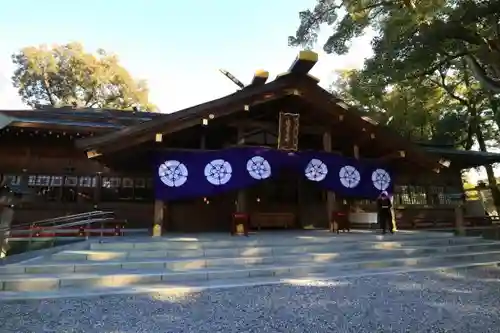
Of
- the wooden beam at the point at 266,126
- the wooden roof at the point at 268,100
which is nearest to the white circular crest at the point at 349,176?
the wooden roof at the point at 268,100

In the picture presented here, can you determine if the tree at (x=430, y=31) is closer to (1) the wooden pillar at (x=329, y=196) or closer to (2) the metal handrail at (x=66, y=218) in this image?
(1) the wooden pillar at (x=329, y=196)

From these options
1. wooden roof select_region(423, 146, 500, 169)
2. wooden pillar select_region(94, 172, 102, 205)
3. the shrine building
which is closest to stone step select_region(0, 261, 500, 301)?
the shrine building

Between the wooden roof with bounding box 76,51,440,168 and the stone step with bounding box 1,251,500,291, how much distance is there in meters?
3.83

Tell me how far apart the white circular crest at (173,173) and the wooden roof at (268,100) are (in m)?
0.85

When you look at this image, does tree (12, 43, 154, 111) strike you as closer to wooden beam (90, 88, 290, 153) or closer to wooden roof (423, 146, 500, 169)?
wooden beam (90, 88, 290, 153)

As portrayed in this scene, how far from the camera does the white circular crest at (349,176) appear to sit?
35.3 ft

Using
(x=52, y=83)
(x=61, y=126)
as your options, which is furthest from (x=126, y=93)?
(x=61, y=126)

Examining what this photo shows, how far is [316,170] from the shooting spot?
34.2 ft

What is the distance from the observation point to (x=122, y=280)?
5.83 meters

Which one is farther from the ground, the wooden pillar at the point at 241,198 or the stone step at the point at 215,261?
the wooden pillar at the point at 241,198

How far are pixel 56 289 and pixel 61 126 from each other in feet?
23.1

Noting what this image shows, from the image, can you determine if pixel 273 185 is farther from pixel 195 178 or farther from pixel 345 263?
pixel 345 263

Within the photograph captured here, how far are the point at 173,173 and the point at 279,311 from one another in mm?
5677

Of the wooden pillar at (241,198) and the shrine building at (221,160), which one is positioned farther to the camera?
the wooden pillar at (241,198)
